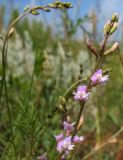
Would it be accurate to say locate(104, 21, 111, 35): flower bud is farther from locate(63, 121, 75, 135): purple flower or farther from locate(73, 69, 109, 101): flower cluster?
locate(63, 121, 75, 135): purple flower

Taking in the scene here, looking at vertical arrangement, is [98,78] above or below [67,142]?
above

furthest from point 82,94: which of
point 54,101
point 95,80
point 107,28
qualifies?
point 54,101

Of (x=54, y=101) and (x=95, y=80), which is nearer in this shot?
(x=95, y=80)

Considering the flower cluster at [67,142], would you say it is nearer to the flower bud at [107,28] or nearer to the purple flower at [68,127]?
the purple flower at [68,127]

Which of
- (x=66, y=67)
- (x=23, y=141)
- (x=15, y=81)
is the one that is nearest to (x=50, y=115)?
(x=23, y=141)

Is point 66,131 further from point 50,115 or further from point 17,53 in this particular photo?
point 17,53

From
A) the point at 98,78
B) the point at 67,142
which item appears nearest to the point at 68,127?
the point at 67,142

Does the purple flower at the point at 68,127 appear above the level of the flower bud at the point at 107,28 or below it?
below

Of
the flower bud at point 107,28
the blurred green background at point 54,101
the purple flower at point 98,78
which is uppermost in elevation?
the flower bud at point 107,28

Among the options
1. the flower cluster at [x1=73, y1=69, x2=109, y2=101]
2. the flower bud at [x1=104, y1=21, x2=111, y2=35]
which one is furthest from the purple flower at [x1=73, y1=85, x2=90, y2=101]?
the flower bud at [x1=104, y1=21, x2=111, y2=35]

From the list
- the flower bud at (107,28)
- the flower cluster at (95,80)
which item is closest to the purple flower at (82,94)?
the flower cluster at (95,80)

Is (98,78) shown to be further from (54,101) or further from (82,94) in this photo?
(54,101)
